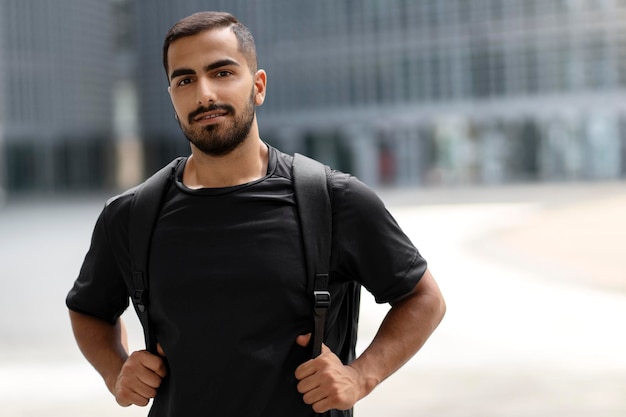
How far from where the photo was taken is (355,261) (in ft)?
7.39

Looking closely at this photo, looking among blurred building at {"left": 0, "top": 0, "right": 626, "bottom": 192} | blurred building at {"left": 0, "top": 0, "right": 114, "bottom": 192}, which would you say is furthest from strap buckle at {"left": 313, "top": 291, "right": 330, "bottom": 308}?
blurred building at {"left": 0, "top": 0, "right": 114, "bottom": 192}

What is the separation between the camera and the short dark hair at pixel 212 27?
223cm

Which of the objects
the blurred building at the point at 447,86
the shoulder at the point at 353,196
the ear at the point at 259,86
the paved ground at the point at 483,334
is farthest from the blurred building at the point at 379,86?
the shoulder at the point at 353,196

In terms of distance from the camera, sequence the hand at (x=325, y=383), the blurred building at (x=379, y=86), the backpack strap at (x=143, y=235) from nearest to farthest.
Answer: the hand at (x=325, y=383)
the backpack strap at (x=143, y=235)
the blurred building at (x=379, y=86)

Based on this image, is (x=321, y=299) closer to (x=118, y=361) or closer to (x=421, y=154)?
(x=118, y=361)

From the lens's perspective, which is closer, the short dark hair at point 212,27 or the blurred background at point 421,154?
the short dark hair at point 212,27

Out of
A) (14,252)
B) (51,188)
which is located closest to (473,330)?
(14,252)

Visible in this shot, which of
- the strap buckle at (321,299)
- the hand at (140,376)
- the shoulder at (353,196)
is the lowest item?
the hand at (140,376)

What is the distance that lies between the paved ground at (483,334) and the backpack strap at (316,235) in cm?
536

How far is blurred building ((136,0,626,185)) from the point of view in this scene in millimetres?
56625

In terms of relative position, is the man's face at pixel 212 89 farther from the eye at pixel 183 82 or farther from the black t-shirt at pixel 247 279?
the black t-shirt at pixel 247 279

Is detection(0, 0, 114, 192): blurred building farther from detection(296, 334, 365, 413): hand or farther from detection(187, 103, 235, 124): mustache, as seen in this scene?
detection(296, 334, 365, 413): hand

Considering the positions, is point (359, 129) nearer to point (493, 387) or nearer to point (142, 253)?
point (493, 387)

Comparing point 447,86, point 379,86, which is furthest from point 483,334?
point 379,86
